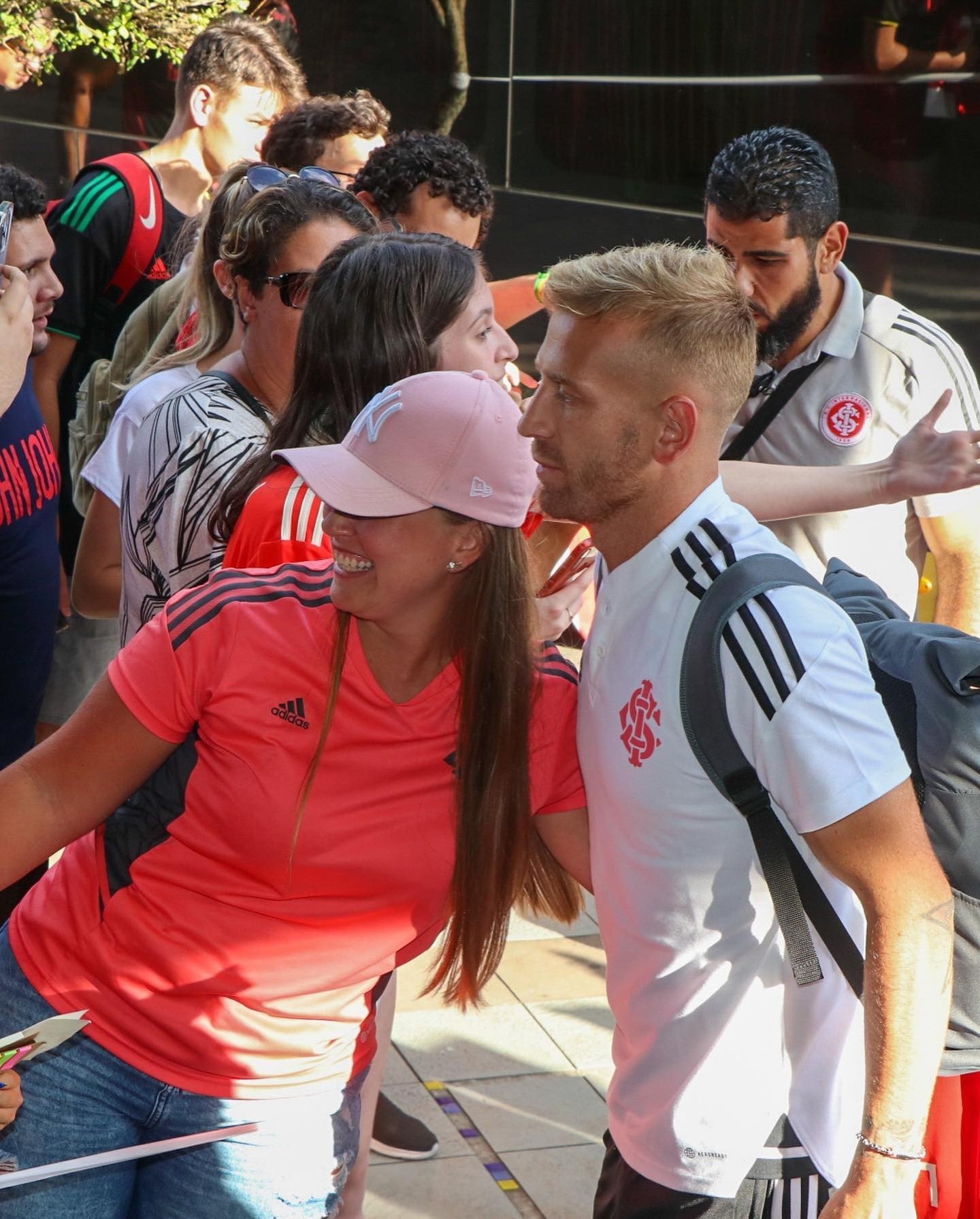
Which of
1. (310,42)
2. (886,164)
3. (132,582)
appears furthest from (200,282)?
(310,42)

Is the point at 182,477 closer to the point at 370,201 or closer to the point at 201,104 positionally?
the point at 370,201

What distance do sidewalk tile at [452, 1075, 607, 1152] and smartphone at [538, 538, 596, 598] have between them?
74.5 inches

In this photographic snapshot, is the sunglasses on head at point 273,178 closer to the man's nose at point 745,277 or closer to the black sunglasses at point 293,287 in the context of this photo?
the black sunglasses at point 293,287

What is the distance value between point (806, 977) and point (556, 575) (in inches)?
36.7

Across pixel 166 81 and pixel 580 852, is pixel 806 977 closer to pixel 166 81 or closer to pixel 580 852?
pixel 580 852

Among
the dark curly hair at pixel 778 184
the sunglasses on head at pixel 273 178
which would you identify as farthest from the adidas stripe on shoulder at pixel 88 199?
the dark curly hair at pixel 778 184

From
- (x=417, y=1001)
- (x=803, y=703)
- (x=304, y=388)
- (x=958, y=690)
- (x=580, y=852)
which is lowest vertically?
(x=417, y=1001)

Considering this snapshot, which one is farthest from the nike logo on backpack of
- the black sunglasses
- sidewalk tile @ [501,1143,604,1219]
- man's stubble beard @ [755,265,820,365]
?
sidewalk tile @ [501,1143,604,1219]

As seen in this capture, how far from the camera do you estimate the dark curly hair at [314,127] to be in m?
4.75

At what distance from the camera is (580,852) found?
2.17m

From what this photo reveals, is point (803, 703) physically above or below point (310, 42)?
below

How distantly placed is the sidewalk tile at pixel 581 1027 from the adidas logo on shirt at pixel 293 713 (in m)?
2.41

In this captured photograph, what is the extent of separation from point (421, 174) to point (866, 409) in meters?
1.52

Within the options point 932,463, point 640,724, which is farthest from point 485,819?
point 932,463
